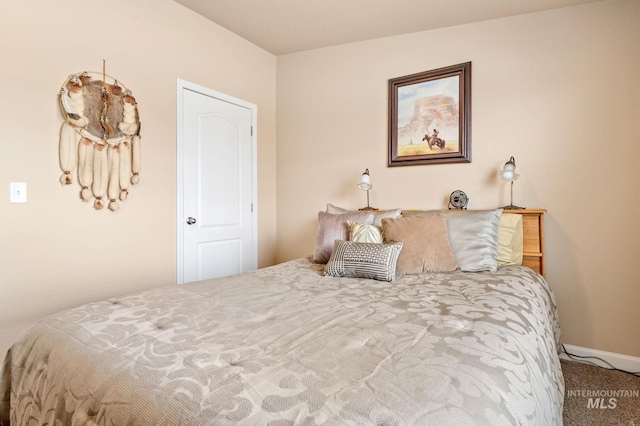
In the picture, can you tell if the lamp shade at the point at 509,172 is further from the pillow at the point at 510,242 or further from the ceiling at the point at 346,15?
the ceiling at the point at 346,15

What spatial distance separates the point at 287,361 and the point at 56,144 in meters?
2.02

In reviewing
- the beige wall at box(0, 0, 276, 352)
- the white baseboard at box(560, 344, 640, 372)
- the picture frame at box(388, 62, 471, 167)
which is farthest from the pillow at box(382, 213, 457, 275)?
the beige wall at box(0, 0, 276, 352)

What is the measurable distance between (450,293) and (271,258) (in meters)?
2.41

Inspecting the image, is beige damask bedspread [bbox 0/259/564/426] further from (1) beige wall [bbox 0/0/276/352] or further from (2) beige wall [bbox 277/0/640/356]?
(2) beige wall [bbox 277/0/640/356]

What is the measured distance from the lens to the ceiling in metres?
2.50

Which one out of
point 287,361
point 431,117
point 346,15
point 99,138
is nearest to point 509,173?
point 431,117

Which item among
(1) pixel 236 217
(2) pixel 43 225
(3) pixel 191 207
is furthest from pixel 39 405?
(1) pixel 236 217

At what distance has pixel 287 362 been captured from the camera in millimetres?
873

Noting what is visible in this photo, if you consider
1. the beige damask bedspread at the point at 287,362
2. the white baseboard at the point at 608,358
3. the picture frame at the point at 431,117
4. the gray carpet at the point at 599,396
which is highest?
the picture frame at the point at 431,117

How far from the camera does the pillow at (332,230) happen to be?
7.99 feet

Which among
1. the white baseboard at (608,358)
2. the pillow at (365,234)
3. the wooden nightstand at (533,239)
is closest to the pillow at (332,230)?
the pillow at (365,234)

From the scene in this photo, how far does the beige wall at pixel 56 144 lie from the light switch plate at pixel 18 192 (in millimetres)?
24

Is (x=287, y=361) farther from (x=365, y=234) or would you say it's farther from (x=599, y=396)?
(x=599, y=396)

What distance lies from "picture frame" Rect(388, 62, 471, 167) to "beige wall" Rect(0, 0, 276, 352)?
1.69 m
